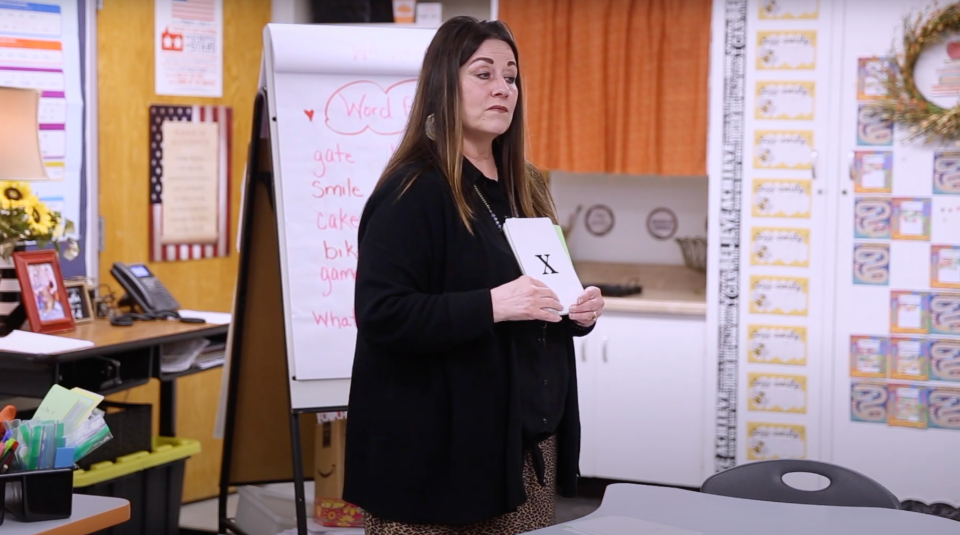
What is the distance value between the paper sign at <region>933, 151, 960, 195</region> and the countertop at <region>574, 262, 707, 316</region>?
36.7 inches

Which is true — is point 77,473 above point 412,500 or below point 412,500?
below

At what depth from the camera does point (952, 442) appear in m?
3.88

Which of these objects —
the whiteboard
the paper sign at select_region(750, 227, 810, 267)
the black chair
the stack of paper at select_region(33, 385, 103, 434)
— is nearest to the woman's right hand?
the black chair

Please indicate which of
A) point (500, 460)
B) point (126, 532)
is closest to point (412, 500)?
point (500, 460)

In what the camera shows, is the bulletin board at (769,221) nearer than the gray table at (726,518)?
No

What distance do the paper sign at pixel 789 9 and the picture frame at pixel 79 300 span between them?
2549mm

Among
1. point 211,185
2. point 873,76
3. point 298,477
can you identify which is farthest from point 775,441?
point 211,185

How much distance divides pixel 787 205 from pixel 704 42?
691mm

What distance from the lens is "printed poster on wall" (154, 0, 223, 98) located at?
159 inches

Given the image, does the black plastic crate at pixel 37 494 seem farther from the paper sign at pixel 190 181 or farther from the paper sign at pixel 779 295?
the paper sign at pixel 779 295

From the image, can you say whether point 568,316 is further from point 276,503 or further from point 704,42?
point 704,42

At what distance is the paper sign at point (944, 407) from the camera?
3.87m

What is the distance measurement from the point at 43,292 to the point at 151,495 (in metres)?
0.69

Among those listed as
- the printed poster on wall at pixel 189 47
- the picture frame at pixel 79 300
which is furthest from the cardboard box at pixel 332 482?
the printed poster on wall at pixel 189 47
